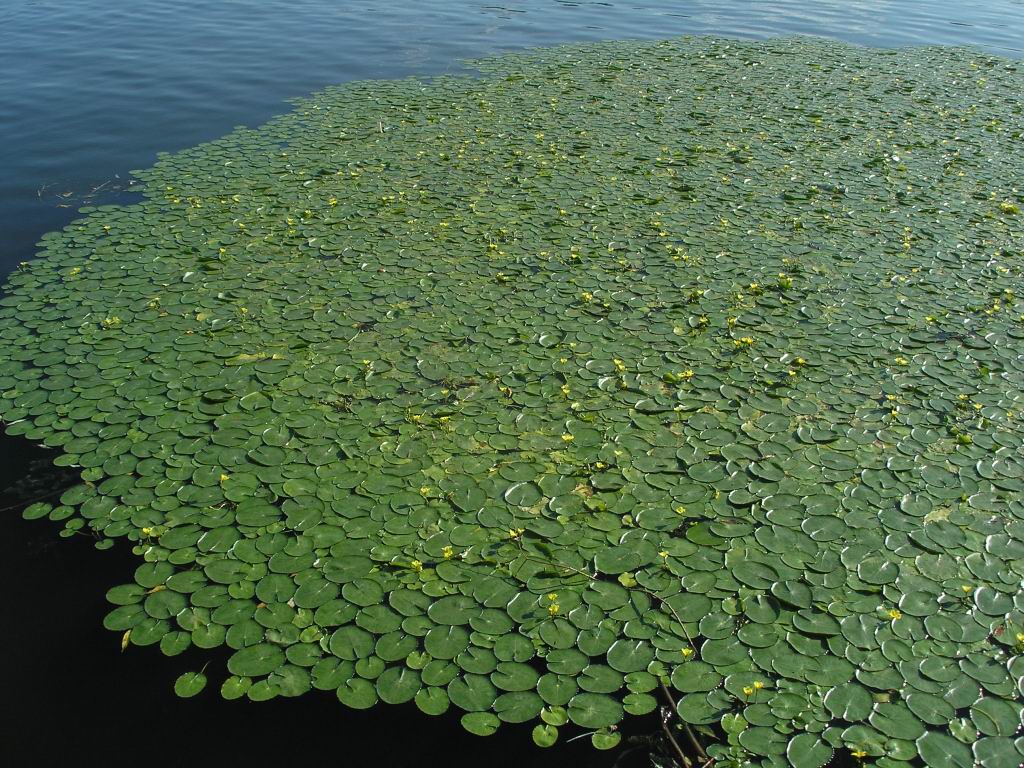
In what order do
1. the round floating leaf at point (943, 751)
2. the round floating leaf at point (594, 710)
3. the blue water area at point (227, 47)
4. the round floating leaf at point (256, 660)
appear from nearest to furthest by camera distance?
1. the round floating leaf at point (943, 751)
2. the round floating leaf at point (594, 710)
3. the round floating leaf at point (256, 660)
4. the blue water area at point (227, 47)

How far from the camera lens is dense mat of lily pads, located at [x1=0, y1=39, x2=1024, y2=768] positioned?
293cm

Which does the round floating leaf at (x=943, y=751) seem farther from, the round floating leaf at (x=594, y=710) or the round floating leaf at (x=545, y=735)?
the round floating leaf at (x=545, y=735)

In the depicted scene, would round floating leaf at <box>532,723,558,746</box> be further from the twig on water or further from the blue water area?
the blue water area

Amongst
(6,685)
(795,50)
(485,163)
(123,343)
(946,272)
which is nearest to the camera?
(6,685)

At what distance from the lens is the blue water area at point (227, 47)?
7543 millimetres

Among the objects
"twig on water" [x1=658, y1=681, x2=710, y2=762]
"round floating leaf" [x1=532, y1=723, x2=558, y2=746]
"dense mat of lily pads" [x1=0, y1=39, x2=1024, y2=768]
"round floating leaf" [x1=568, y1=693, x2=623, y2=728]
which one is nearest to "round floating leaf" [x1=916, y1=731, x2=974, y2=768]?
"dense mat of lily pads" [x1=0, y1=39, x2=1024, y2=768]

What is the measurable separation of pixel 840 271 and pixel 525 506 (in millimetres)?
3308

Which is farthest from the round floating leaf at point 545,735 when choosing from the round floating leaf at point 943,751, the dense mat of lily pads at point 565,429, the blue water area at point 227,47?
the blue water area at point 227,47

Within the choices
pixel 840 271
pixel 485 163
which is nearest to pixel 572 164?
pixel 485 163

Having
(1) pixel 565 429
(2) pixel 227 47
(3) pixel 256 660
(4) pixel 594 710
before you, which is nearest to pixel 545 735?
(4) pixel 594 710

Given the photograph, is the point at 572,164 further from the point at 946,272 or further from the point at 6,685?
the point at 6,685

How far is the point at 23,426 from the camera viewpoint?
13.1ft

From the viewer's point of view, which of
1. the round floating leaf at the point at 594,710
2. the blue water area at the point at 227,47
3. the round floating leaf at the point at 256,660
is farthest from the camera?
the blue water area at the point at 227,47

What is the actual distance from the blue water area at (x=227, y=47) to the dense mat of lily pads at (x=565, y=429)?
946mm
